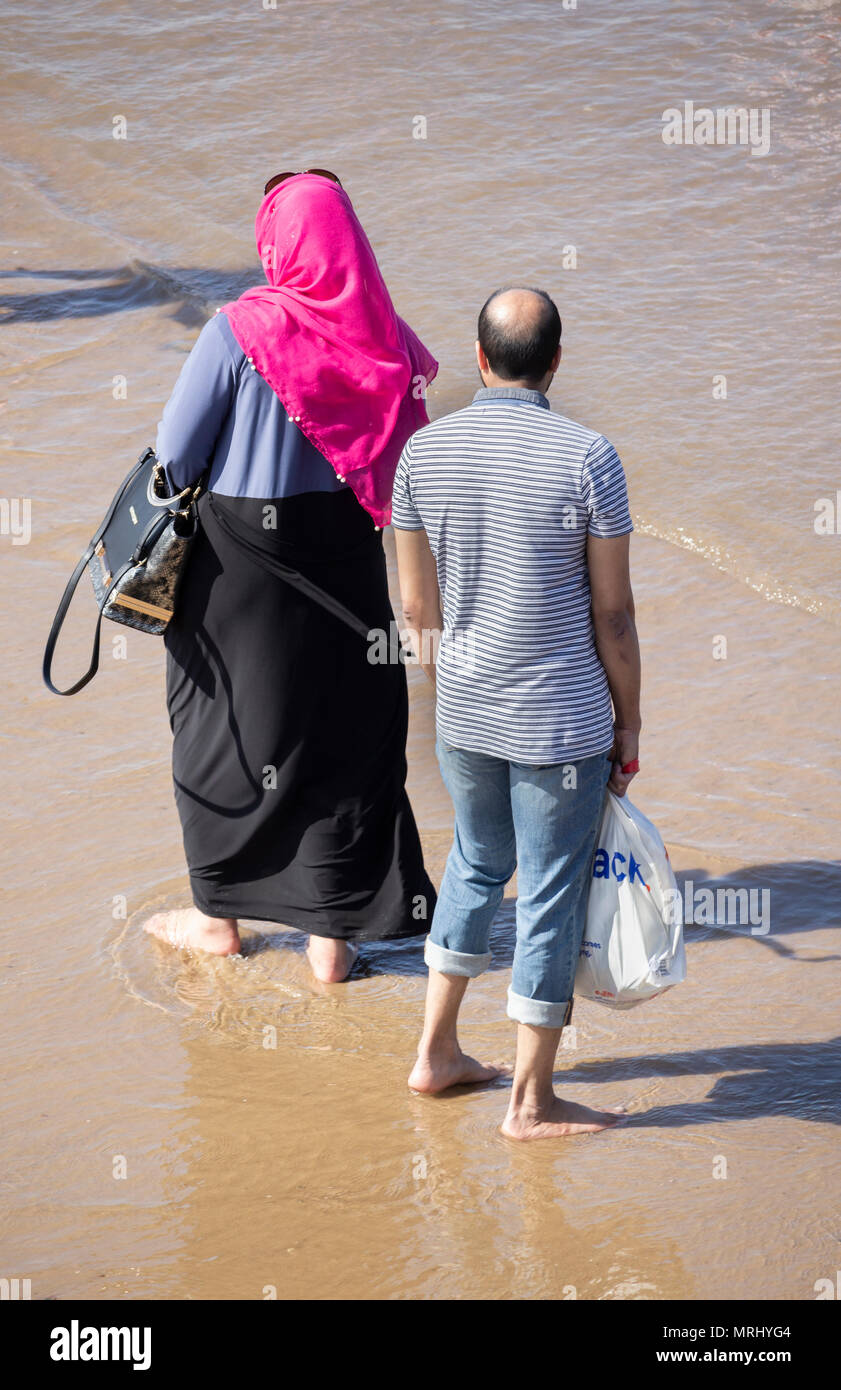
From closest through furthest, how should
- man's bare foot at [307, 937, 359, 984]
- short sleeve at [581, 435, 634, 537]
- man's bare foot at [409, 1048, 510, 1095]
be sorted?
1. short sleeve at [581, 435, 634, 537]
2. man's bare foot at [409, 1048, 510, 1095]
3. man's bare foot at [307, 937, 359, 984]

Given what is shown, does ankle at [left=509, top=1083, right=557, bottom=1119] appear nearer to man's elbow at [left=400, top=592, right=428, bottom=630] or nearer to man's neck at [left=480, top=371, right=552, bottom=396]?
man's elbow at [left=400, top=592, right=428, bottom=630]

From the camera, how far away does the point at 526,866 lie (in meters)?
2.73

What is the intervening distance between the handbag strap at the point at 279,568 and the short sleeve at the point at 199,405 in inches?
4.6

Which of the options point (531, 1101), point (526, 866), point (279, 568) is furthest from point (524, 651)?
point (531, 1101)

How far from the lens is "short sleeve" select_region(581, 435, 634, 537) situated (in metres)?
2.42

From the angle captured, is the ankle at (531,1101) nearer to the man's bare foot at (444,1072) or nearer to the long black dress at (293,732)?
the man's bare foot at (444,1072)

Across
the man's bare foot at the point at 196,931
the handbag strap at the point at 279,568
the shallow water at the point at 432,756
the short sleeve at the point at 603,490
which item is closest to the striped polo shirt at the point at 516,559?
the short sleeve at the point at 603,490

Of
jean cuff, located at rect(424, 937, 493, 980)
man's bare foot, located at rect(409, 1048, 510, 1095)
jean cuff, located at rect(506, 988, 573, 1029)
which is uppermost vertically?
jean cuff, located at rect(424, 937, 493, 980)

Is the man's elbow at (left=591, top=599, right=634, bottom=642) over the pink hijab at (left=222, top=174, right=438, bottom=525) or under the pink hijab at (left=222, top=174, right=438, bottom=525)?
under

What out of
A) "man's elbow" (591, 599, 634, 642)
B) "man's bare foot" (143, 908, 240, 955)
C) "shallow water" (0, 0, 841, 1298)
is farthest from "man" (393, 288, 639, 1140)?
"man's bare foot" (143, 908, 240, 955)

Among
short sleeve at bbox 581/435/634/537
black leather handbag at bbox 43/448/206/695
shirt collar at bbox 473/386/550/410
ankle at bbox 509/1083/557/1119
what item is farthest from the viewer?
black leather handbag at bbox 43/448/206/695

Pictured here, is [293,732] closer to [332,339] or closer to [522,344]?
[332,339]

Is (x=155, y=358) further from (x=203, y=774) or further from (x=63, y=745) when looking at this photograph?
(x=203, y=774)

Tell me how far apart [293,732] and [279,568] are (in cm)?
38
